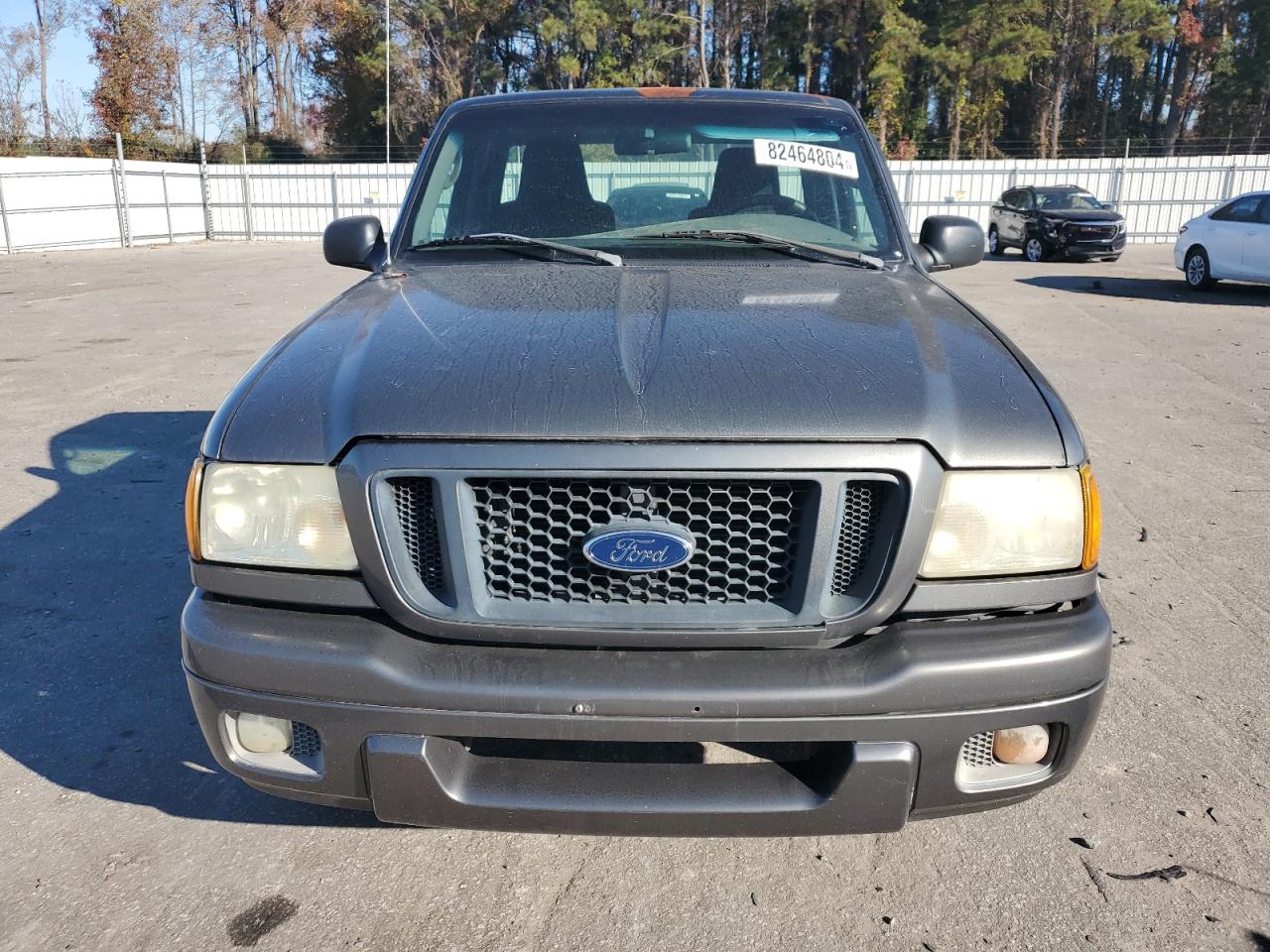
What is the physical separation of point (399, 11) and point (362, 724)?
47.5 meters

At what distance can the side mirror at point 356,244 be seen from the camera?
3.34 metres

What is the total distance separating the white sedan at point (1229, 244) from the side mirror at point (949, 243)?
504 inches

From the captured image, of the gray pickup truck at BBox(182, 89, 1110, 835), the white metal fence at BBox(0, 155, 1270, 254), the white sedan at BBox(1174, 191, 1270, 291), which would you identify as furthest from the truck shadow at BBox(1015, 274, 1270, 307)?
the gray pickup truck at BBox(182, 89, 1110, 835)

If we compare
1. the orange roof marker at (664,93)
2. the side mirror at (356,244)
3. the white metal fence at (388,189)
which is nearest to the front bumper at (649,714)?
the side mirror at (356,244)

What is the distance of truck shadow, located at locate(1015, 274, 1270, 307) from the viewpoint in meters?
14.5

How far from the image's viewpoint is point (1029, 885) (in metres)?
2.33

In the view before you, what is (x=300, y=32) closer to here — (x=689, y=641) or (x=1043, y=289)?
(x=1043, y=289)

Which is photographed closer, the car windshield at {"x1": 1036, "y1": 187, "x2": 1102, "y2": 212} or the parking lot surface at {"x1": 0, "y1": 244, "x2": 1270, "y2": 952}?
the parking lot surface at {"x1": 0, "y1": 244, "x2": 1270, "y2": 952}

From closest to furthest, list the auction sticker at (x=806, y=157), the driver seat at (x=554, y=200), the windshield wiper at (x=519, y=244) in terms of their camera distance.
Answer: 1. the windshield wiper at (x=519, y=244)
2. the driver seat at (x=554, y=200)
3. the auction sticker at (x=806, y=157)

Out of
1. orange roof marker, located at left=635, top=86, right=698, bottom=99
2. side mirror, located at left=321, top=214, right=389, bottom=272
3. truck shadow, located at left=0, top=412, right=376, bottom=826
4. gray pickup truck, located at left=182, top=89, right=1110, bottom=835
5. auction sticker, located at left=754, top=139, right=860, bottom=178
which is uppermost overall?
orange roof marker, located at left=635, top=86, right=698, bottom=99

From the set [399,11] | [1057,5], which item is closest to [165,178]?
[399,11]

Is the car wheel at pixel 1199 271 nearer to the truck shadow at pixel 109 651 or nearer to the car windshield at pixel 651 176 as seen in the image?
the car windshield at pixel 651 176

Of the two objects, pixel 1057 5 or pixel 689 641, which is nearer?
pixel 689 641

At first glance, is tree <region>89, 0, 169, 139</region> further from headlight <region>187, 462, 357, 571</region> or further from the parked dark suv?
headlight <region>187, 462, 357, 571</region>
